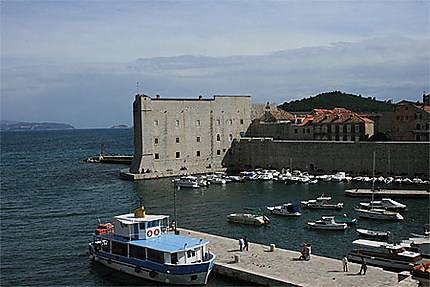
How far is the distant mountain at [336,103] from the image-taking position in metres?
145

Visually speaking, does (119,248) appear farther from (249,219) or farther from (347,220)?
(347,220)

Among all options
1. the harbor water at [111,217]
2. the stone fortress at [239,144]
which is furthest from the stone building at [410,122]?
the harbor water at [111,217]

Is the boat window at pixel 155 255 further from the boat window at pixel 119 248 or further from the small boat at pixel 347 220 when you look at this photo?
the small boat at pixel 347 220

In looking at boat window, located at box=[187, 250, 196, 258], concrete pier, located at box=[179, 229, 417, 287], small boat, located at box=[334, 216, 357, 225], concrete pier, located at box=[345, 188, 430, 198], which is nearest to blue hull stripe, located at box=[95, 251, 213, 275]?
boat window, located at box=[187, 250, 196, 258]

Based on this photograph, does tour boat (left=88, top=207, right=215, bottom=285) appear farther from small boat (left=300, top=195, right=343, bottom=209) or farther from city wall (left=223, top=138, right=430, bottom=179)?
city wall (left=223, top=138, right=430, bottom=179)

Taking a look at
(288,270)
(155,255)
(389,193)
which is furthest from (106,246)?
(389,193)

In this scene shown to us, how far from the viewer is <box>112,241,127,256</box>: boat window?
82.8ft

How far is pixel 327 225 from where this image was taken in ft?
108

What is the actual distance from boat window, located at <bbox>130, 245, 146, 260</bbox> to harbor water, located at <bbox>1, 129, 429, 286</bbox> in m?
1.16

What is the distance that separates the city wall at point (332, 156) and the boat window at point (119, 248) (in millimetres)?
36937

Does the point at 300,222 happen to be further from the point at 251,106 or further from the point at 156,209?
the point at 251,106

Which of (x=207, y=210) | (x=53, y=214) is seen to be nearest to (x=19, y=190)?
(x=53, y=214)

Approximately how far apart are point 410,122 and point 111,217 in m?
41.2

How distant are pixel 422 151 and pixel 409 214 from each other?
17.8m
